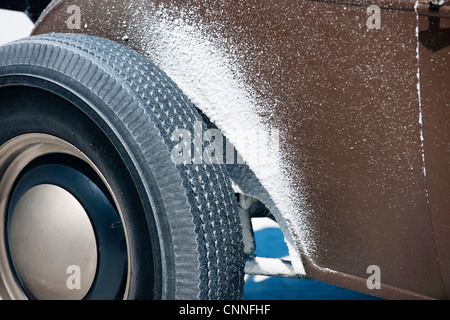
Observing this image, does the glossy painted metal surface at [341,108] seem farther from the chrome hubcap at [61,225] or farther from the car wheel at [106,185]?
the chrome hubcap at [61,225]

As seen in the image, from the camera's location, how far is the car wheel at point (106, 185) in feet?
3.96

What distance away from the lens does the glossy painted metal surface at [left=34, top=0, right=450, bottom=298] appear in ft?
3.35

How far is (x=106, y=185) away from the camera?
135cm

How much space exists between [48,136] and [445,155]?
114 centimetres

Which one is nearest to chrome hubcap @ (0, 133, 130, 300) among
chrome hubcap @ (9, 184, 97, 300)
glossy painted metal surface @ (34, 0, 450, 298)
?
chrome hubcap @ (9, 184, 97, 300)

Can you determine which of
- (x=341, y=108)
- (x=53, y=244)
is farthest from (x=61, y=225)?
(x=341, y=108)

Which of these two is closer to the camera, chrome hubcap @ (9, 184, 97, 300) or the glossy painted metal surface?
the glossy painted metal surface

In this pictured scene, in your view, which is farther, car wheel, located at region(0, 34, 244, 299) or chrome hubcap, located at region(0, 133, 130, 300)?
chrome hubcap, located at region(0, 133, 130, 300)

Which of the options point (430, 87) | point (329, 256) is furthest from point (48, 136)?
point (430, 87)

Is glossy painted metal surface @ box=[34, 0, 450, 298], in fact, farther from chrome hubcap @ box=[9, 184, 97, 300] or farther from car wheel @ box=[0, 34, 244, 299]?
chrome hubcap @ box=[9, 184, 97, 300]

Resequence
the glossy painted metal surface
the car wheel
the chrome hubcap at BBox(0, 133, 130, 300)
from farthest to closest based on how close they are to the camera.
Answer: the chrome hubcap at BBox(0, 133, 130, 300) → the car wheel → the glossy painted metal surface

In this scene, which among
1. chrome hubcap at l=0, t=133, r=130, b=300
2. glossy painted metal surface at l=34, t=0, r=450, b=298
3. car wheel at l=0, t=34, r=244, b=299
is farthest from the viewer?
chrome hubcap at l=0, t=133, r=130, b=300

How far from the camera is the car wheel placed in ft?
3.96
